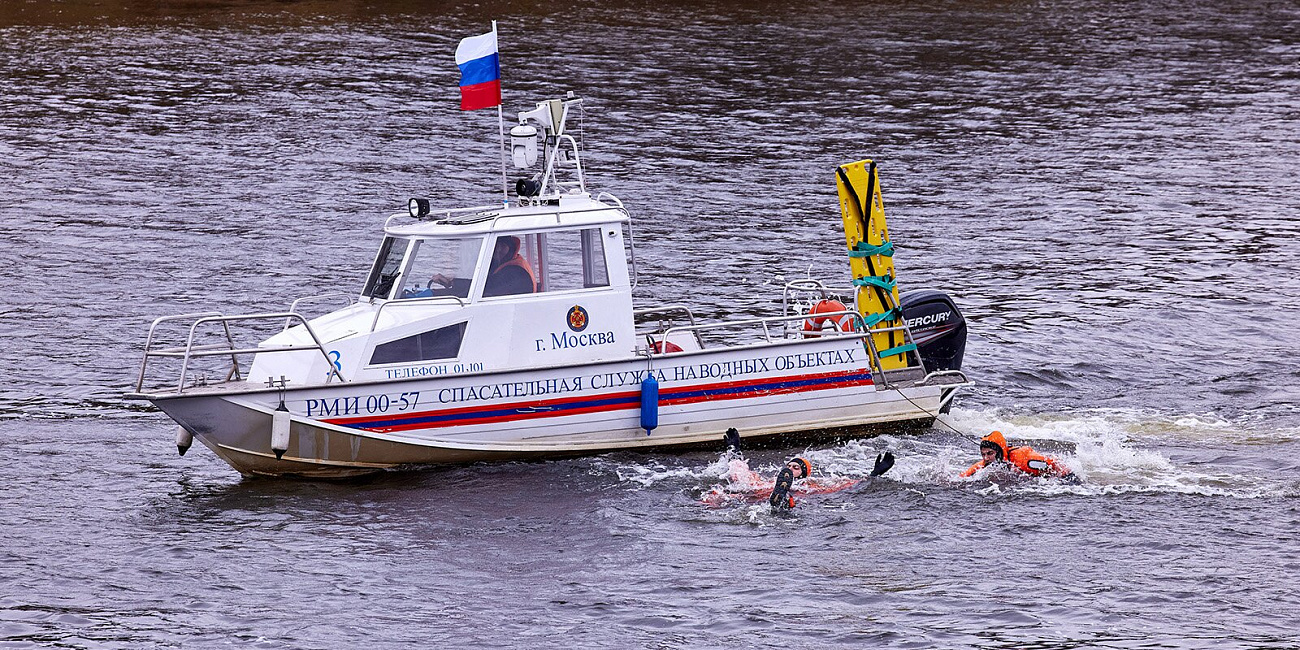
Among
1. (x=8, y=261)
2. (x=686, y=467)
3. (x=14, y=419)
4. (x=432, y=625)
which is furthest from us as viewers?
(x=8, y=261)

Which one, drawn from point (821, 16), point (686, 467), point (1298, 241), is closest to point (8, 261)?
point (686, 467)

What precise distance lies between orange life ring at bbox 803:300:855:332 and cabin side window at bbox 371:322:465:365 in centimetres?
430

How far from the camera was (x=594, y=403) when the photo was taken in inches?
647

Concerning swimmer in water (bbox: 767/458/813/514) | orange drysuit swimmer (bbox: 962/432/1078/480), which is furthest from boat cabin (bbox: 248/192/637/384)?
Answer: orange drysuit swimmer (bbox: 962/432/1078/480)

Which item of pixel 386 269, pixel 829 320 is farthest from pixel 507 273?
pixel 829 320

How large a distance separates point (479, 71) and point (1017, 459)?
730 centimetres

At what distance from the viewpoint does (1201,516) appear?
1546 centimetres

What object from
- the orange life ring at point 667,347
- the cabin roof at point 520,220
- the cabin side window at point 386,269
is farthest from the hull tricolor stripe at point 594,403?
the cabin roof at point 520,220

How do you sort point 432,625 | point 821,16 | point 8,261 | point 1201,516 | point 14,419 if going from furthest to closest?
point 821,16, point 8,261, point 14,419, point 1201,516, point 432,625

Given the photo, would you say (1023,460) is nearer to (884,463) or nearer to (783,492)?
(884,463)

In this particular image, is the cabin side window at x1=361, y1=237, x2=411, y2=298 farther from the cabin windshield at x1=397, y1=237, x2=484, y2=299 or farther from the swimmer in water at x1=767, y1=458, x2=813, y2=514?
the swimmer in water at x1=767, y1=458, x2=813, y2=514

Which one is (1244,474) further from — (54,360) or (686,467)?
(54,360)

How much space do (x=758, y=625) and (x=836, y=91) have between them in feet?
95.8

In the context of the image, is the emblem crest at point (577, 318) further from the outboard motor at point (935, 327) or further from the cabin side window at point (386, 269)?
the outboard motor at point (935, 327)
